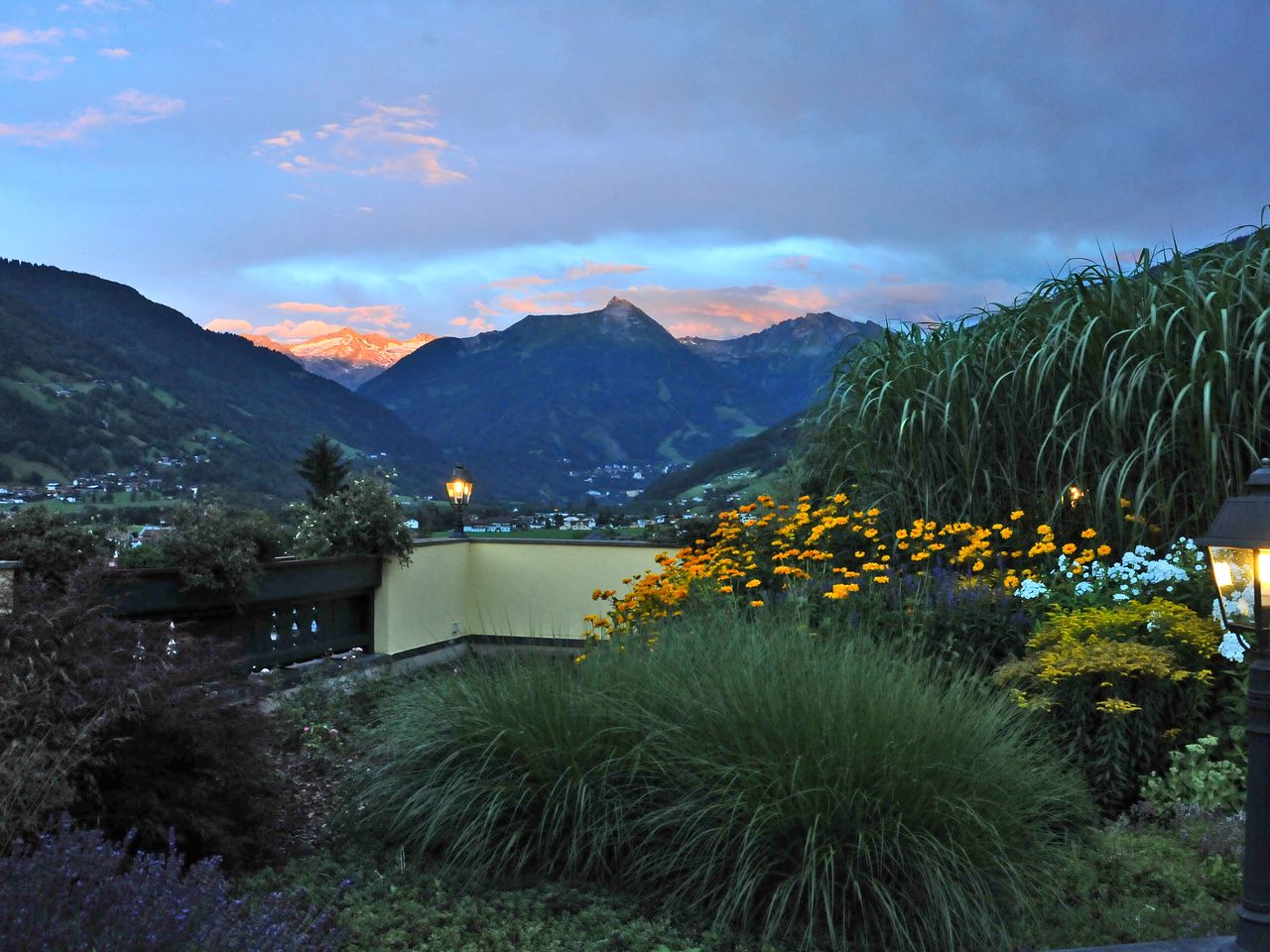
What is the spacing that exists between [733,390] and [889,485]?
54584 mm

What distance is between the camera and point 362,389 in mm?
68750

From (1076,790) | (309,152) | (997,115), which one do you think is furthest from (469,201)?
(1076,790)

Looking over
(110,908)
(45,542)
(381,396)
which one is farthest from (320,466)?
(381,396)

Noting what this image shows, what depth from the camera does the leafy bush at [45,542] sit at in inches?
181

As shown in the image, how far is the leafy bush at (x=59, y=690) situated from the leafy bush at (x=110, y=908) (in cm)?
28

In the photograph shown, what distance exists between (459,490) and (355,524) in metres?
2.50

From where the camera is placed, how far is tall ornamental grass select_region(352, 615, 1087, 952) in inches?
114

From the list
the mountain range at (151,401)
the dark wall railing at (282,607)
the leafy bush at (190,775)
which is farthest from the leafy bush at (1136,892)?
the mountain range at (151,401)

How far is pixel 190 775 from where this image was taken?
11.0ft

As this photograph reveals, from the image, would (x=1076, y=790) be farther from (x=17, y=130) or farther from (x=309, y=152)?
(x=17, y=130)

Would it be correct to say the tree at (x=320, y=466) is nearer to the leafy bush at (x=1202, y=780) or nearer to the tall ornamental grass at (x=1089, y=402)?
the tall ornamental grass at (x=1089, y=402)

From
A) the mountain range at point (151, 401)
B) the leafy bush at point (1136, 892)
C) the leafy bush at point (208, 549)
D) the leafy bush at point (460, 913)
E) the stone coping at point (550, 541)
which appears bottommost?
the leafy bush at point (1136, 892)

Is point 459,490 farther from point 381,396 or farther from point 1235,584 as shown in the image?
point 381,396

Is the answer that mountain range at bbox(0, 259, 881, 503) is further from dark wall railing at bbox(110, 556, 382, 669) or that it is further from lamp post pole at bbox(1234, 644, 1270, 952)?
lamp post pole at bbox(1234, 644, 1270, 952)
